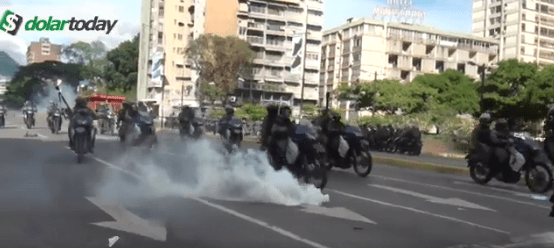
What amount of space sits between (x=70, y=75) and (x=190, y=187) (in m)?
2.62

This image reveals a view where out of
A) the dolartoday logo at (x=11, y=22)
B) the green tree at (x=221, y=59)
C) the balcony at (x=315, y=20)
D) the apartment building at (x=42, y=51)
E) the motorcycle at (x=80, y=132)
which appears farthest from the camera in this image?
the balcony at (x=315, y=20)

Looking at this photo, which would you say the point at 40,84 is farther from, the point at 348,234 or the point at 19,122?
the point at 19,122

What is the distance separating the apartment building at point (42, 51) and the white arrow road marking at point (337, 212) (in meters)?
4.01

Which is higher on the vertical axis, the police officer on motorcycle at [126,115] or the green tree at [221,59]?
the green tree at [221,59]

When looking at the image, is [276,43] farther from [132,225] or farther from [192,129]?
[132,225]

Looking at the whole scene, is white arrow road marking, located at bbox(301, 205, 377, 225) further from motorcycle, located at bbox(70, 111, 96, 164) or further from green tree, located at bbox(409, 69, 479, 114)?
green tree, located at bbox(409, 69, 479, 114)

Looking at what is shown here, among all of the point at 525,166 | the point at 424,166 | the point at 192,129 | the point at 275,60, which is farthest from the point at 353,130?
the point at 275,60

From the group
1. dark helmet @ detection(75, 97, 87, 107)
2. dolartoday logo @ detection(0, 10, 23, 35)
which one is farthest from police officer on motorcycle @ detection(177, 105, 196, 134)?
dolartoday logo @ detection(0, 10, 23, 35)

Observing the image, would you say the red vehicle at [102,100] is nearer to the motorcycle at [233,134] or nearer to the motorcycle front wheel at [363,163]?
the motorcycle at [233,134]

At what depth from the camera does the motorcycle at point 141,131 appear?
61.3ft

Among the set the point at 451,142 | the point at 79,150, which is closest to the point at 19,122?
the point at 79,150

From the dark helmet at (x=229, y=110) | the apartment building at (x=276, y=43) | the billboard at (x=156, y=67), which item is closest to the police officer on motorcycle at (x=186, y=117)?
the dark helmet at (x=229, y=110)

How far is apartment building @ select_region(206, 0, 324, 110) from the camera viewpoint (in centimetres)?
8512

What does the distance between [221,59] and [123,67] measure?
50.2 metres
